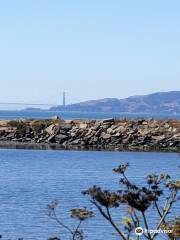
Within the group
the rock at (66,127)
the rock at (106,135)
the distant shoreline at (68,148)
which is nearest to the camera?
the distant shoreline at (68,148)

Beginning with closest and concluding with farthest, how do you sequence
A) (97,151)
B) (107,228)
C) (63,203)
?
(107,228), (63,203), (97,151)

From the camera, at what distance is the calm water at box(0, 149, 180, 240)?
965 inches

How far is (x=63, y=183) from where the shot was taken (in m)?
41.0

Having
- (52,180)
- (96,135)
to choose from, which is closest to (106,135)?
(96,135)

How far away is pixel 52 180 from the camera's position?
1683 inches

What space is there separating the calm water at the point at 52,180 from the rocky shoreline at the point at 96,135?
254 inches

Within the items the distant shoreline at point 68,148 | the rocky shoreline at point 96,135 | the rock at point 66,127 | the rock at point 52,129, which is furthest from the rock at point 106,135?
the rock at point 52,129

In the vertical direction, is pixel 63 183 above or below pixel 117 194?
below

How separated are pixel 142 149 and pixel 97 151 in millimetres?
4505

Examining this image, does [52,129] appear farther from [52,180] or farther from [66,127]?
[52,180]

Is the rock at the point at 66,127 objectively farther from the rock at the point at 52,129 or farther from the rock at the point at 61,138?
the rock at the point at 61,138

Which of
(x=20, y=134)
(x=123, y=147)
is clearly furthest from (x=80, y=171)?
(x=20, y=134)

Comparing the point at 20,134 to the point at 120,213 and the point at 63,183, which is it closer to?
the point at 63,183

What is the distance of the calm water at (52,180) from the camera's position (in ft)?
80.4
